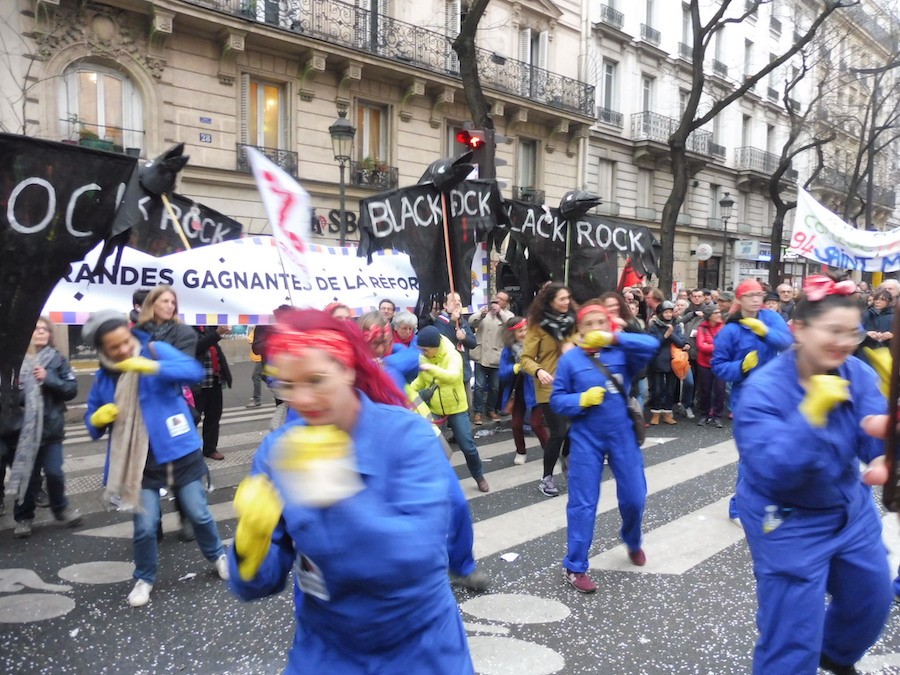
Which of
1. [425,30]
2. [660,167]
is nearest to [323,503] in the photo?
[425,30]

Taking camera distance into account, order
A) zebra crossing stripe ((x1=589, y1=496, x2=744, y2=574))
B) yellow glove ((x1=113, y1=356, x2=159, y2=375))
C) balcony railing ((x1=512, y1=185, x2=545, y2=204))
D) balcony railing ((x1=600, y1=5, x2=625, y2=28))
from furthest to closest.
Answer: balcony railing ((x1=600, y1=5, x2=625, y2=28))
balcony railing ((x1=512, y1=185, x2=545, y2=204))
zebra crossing stripe ((x1=589, y1=496, x2=744, y2=574))
yellow glove ((x1=113, y1=356, x2=159, y2=375))

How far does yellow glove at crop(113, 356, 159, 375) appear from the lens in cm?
369

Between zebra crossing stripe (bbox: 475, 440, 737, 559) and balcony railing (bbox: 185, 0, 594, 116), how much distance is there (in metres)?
12.6

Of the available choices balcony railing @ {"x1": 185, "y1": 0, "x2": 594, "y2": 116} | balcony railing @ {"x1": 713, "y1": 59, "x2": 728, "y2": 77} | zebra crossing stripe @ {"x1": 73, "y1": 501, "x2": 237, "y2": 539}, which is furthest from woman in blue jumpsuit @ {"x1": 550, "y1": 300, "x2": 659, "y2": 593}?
balcony railing @ {"x1": 713, "y1": 59, "x2": 728, "y2": 77}

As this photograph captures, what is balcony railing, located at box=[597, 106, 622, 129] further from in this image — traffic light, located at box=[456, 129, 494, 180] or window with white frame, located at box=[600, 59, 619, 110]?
traffic light, located at box=[456, 129, 494, 180]

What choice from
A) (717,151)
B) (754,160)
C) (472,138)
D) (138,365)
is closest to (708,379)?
(472,138)

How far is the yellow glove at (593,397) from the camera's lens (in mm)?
3994

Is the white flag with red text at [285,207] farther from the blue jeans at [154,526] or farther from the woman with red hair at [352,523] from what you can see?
the woman with red hair at [352,523]

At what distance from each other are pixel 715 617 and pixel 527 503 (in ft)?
7.36

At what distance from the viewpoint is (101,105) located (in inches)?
545

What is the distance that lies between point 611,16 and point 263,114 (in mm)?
14343

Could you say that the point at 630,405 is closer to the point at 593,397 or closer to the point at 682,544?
the point at 593,397

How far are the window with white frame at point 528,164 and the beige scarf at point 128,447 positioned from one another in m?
19.1

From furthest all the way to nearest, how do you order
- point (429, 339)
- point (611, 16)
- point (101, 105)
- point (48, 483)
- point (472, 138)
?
point (611, 16)
point (101, 105)
point (472, 138)
point (429, 339)
point (48, 483)
